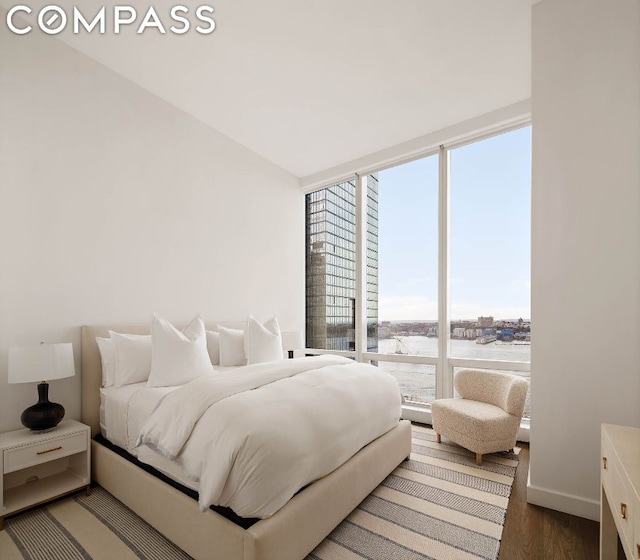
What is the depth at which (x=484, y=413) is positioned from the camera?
9.77ft

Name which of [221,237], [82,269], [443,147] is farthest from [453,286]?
[82,269]

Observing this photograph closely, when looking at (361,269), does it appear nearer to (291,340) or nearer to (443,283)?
(443,283)

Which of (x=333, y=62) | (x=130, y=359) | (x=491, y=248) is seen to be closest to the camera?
(x=130, y=359)

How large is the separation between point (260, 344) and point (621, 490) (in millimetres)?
2678

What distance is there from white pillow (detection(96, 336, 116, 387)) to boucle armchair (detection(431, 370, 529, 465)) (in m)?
2.61

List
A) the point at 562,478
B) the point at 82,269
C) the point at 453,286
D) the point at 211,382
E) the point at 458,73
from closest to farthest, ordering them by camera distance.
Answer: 1. the point at 211,382
2. the point at 562,478
3. the point at 82,269
4. the point at 458,73
5. the point at 453,286

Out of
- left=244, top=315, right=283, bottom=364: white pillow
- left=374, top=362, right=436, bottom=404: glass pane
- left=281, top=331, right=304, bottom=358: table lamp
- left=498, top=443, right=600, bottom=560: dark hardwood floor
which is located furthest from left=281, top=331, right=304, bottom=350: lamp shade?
left=498, top=443, right=600, bottom=560: dark hardwood floor

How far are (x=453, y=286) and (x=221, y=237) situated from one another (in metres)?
2.51

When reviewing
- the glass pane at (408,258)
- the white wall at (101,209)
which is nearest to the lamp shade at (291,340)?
the white wall at (101,209)

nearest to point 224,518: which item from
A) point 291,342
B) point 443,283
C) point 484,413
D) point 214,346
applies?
point 214,346

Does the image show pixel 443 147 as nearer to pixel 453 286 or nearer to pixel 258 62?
pixel 453 286

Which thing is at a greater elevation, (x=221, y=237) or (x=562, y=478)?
(x=221, y=237)

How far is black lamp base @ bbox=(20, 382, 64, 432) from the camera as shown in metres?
2.26

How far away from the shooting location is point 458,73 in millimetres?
3023
